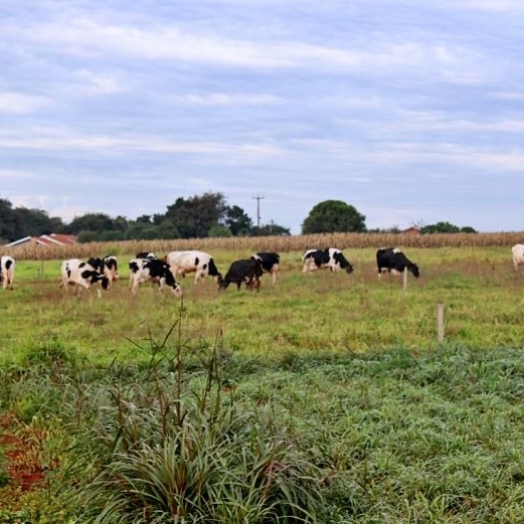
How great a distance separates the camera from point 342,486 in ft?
17.2

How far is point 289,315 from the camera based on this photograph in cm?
1525

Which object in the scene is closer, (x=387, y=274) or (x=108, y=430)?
(x=108, y=430)

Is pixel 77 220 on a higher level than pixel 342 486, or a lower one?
higher

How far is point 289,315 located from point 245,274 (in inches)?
288

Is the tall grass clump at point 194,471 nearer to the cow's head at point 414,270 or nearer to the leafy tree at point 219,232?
the cow's head at point 414,270

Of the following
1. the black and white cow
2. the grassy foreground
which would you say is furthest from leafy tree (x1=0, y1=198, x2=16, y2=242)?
the grassy foreground

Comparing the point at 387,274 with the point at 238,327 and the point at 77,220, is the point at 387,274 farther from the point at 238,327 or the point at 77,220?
the point at 77,220

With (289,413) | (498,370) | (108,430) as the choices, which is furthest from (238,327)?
(108,430)

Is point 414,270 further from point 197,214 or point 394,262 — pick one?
point 197,214

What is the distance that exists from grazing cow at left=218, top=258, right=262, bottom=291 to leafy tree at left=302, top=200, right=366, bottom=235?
4404 cm

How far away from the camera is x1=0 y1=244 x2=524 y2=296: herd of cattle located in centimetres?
2225

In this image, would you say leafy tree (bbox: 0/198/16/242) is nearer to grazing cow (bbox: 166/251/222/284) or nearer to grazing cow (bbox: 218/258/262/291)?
grazing cow (bbox: 166/251/222/284)

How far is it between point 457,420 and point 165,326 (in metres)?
7.86

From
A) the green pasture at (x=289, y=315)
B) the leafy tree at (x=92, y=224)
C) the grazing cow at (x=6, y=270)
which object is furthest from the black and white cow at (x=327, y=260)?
the leafy tree at (x=92, y=224)
